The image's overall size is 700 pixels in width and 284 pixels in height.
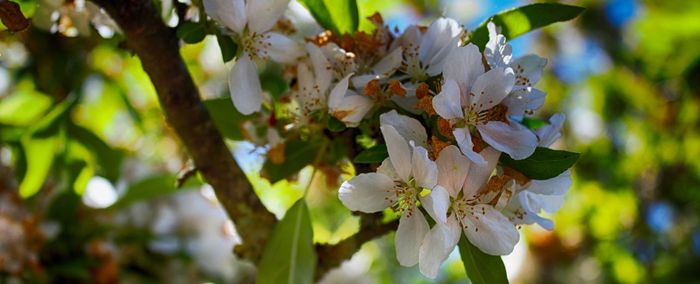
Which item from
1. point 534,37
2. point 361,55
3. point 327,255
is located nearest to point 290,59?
point 361,55

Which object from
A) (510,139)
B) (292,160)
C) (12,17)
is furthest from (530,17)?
(12,17)

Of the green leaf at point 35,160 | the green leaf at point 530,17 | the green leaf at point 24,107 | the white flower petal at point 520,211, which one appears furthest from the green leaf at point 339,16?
the green leaf at point 24,107

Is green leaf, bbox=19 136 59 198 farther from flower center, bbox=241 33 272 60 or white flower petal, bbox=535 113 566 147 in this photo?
white flower petal, bbox=535 113 566 147

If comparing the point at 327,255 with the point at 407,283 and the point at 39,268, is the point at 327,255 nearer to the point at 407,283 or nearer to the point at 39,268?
the point at 39,268

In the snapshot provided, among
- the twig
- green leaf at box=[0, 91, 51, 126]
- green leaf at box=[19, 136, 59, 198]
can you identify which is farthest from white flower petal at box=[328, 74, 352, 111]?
green leaf at box=[0, 91, 51, 126]

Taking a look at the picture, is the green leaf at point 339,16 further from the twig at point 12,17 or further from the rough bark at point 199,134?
the twig at point 12,17

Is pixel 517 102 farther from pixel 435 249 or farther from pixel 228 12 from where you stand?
pixel 228 12
